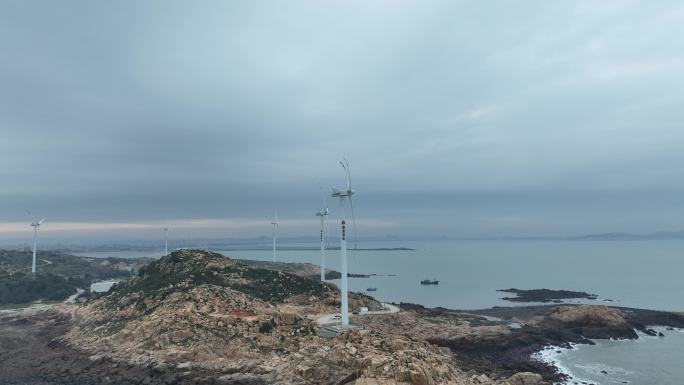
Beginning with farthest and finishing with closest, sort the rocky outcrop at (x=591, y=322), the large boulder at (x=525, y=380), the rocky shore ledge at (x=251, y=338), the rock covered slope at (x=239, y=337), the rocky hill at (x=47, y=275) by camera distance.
Answer: the rocky hill at (x=47, y=275) < the rocky outcrop at (x=591, y=322) < the large boulder at (x=525, y=380) < the rocky shore ledge at (x=251, y=338) < the rock covered slope at (x=239, y=337)

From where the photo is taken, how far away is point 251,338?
48062 mm

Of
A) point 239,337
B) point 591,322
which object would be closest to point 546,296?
point 591,322

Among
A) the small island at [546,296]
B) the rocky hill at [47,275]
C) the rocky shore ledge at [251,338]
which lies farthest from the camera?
the small island at [546,296]

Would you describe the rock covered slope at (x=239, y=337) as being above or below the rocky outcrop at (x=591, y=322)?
above

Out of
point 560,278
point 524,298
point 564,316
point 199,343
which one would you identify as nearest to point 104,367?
point 199,343

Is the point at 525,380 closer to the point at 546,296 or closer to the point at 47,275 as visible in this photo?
the point at 546,296

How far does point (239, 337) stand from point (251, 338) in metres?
1.32

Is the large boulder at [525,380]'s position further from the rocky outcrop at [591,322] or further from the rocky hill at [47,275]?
the rocky hill at [47,275]

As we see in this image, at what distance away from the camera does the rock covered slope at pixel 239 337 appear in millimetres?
37688

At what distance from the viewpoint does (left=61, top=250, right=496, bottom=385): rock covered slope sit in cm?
3769

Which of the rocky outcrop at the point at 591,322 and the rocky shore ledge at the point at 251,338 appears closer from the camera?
the rocky shore ledge at the point at 251,338

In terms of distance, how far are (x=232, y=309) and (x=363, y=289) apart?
95.6 m

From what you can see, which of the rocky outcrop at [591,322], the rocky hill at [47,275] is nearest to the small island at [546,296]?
the rocky outcrop at [591,322]

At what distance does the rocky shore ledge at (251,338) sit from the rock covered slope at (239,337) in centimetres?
13
